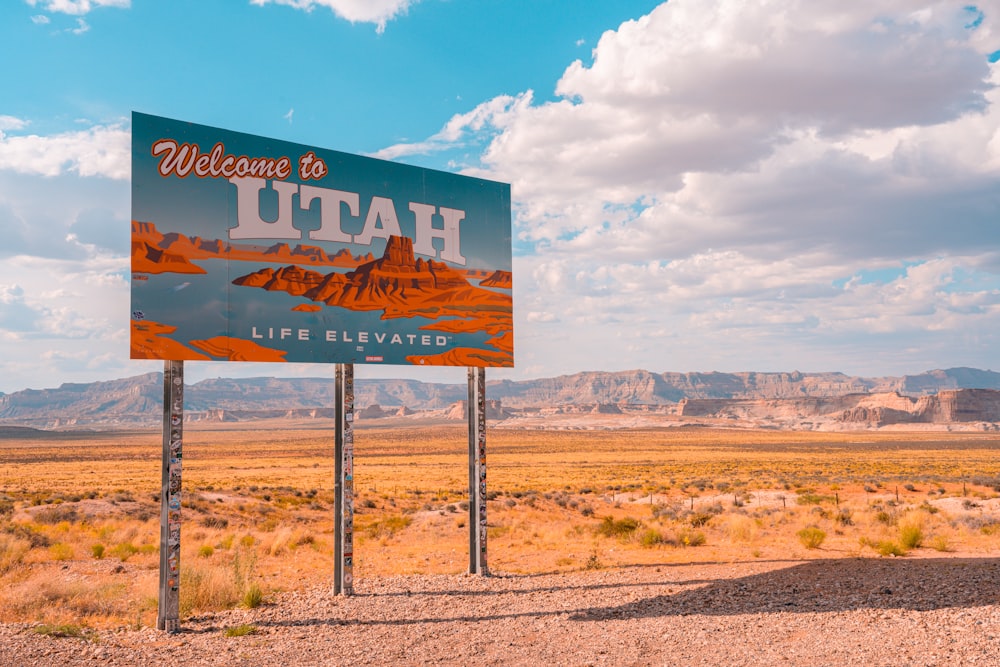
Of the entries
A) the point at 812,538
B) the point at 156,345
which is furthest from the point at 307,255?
the point at 812,538

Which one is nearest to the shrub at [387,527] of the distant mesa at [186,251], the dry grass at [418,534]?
the dry grass at [418,534]

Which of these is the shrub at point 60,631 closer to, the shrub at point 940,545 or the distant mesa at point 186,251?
the distant mesa at point 186,251

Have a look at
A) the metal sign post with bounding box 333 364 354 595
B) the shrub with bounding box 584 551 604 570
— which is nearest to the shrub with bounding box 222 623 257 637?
the metal sign post with bounding box 333 364 354 595

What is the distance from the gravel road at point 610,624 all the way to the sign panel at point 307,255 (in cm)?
415

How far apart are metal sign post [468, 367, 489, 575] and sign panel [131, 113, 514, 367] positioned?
62 centimetres

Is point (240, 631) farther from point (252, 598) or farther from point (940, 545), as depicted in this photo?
point (940, 545)

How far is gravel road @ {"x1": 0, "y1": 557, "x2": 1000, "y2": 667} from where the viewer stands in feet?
30.4

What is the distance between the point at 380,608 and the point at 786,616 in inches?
252

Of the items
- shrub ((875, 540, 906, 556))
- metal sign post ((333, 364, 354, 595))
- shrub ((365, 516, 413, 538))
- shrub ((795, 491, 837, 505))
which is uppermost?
metal sign post ((333, 364, 354, 595))

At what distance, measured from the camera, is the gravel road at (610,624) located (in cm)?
926

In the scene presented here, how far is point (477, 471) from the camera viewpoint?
1499 cm

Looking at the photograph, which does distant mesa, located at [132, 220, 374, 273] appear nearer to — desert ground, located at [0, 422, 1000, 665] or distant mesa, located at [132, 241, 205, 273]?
distant mesa, located at [132, 241, 205, 273]

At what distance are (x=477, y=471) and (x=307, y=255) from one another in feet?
18.2

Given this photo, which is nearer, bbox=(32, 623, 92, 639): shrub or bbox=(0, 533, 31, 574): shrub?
bbox=(32, 623, 92, 639): shrub
